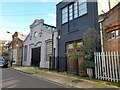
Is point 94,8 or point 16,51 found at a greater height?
point 94,8

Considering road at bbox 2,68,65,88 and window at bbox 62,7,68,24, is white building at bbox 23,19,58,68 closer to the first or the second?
window at bbox 62,7,68,24

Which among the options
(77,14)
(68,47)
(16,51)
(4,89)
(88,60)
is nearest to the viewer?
(4,89)

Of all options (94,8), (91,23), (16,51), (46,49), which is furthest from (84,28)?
(16,51)

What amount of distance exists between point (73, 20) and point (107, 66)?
7.08 meters

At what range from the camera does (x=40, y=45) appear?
23.2m

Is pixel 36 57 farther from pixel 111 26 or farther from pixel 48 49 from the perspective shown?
pixel 111 26

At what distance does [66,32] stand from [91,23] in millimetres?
3855

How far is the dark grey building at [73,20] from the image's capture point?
1449 centimetres

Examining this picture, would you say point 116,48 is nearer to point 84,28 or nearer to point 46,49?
point 84,28

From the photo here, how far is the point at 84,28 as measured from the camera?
15125 millimetres

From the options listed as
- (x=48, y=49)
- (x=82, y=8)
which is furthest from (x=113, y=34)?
(x=48, y=49)

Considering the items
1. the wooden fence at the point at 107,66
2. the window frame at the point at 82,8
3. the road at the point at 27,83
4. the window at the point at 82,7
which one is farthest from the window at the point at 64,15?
the road at the point at 27,83

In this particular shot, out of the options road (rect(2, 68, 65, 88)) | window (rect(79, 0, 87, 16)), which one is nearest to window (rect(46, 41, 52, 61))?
window (rect(79, 0, 87, 16))

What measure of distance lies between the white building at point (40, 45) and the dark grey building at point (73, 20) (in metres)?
1.30
